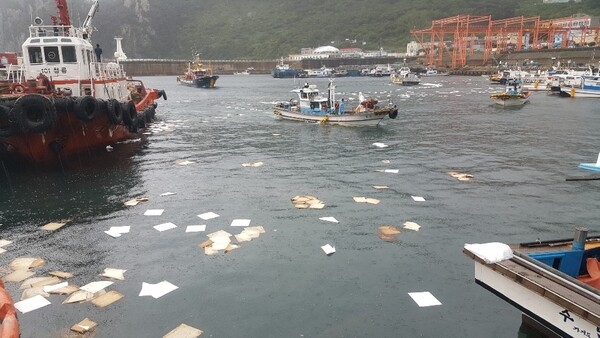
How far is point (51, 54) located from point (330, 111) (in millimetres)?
20102

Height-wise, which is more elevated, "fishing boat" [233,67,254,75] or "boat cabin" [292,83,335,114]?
"fishing boat" [233,67,254,75]

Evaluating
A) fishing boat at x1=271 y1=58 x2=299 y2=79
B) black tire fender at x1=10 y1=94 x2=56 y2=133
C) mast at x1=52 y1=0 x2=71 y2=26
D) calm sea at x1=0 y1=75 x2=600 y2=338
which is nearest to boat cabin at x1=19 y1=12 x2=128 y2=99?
mast at x1=52 y1=0 x2=71 y2=26

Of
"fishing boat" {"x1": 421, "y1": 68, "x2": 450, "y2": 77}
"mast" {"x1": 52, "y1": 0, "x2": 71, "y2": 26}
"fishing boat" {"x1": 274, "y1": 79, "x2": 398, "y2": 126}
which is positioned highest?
"mast" {"x1": 52, "y1": 0, "x2": 71, "y2": 26}

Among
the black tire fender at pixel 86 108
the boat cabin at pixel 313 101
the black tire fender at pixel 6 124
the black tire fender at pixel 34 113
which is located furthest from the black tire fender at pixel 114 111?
the boat cabin at pixel 313 101

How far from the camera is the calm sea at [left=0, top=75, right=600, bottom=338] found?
8.20m

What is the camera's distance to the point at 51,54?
23.3 m

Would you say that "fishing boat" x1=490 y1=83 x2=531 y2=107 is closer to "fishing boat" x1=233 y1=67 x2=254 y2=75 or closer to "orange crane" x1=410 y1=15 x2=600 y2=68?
"orange crane" x1=410 y1=15 x2=600 y2=68

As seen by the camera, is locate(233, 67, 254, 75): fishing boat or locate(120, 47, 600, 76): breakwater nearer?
locate(120, 47, 600, 76): breakwater

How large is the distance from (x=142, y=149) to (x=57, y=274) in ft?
53.8

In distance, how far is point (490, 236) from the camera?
1194 centimetres

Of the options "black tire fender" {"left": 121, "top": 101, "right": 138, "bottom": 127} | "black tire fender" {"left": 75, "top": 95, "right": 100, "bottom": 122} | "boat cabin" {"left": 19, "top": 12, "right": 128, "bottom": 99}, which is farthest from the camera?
"black tire fender" {"left": 121, "top": 101, "right": 138, "bottom": 127}

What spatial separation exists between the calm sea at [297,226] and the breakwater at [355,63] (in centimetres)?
10516

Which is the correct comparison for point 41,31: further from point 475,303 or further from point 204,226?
point 475,303

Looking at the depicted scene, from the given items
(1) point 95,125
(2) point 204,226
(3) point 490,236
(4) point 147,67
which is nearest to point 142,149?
(1) point 95,125
